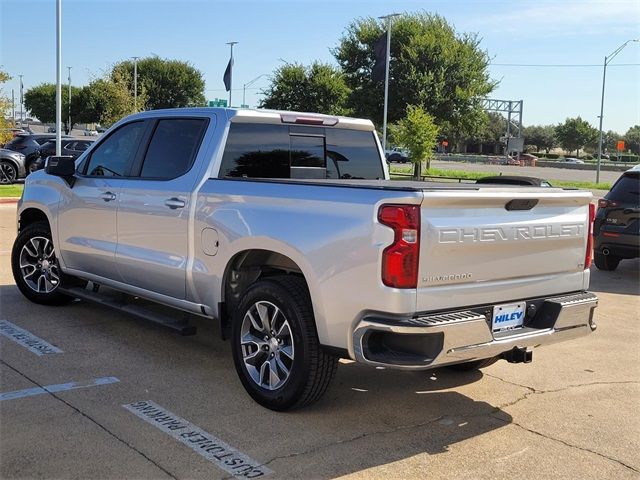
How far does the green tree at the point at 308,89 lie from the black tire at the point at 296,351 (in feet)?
154

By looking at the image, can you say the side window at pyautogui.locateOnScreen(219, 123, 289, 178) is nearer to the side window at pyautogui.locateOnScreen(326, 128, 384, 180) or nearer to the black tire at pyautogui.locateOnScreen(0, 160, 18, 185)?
the side window at pyautogui.locateOnScreen(326, 128, 384, 180)

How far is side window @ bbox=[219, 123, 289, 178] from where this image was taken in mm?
5199

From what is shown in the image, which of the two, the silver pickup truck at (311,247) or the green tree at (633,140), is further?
the green tree at (633,140)

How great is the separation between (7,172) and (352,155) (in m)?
18.9

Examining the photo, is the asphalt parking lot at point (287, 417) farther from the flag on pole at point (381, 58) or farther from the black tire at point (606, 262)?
the flag on pole at point (381, 58)

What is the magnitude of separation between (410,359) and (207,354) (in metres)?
2.35

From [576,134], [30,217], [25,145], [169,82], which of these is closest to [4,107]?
[25,145]

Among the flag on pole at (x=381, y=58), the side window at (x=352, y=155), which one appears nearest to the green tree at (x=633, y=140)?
the flag on pole at (x=381, y=58)

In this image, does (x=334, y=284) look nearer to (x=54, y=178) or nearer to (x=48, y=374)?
(x=48, y=374)

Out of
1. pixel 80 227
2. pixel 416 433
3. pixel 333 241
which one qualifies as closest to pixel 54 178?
pixel 80 227

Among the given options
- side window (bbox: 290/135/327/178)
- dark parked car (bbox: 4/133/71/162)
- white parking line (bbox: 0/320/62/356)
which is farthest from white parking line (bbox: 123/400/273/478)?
dark parked car (bbox: 4/133/71/162)

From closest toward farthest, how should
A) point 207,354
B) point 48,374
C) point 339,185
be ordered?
point 339,185, point 48,374, point 207,354

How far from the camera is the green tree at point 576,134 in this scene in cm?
11388

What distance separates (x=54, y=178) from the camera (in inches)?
262
